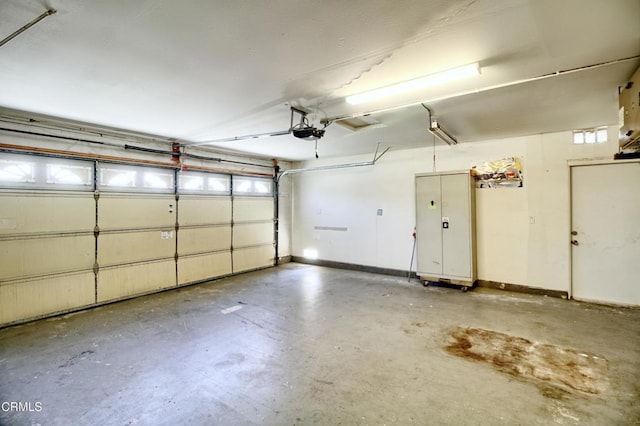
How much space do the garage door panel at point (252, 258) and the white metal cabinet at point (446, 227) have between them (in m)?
3.65

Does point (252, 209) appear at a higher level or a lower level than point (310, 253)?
higher

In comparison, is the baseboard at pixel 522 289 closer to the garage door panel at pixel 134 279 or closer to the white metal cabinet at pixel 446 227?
the white metal cabinet at pixel 446 227

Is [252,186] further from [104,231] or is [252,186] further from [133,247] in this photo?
[104,231]

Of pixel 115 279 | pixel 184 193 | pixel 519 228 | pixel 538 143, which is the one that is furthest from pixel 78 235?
pixel 538 143

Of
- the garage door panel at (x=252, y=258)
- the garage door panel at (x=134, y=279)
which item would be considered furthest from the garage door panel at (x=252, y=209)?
the garage door panel at (x=134, y=279)

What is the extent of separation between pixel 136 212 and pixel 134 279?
1128mm

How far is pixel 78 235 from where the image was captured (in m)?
4.28

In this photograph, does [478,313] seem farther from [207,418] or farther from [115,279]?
[115,279]

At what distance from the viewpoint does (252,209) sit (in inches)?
271

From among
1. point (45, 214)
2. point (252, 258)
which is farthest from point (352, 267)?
point (45, 214)

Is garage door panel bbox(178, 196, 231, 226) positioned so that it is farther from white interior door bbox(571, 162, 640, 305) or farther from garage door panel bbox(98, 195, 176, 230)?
white interior door bbox(571, 162, 640, 305)

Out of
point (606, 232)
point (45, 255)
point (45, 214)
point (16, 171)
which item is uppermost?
point (16, 171)

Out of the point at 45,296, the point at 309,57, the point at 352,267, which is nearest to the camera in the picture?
the point at 309,57

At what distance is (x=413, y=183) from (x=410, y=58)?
3890mm
